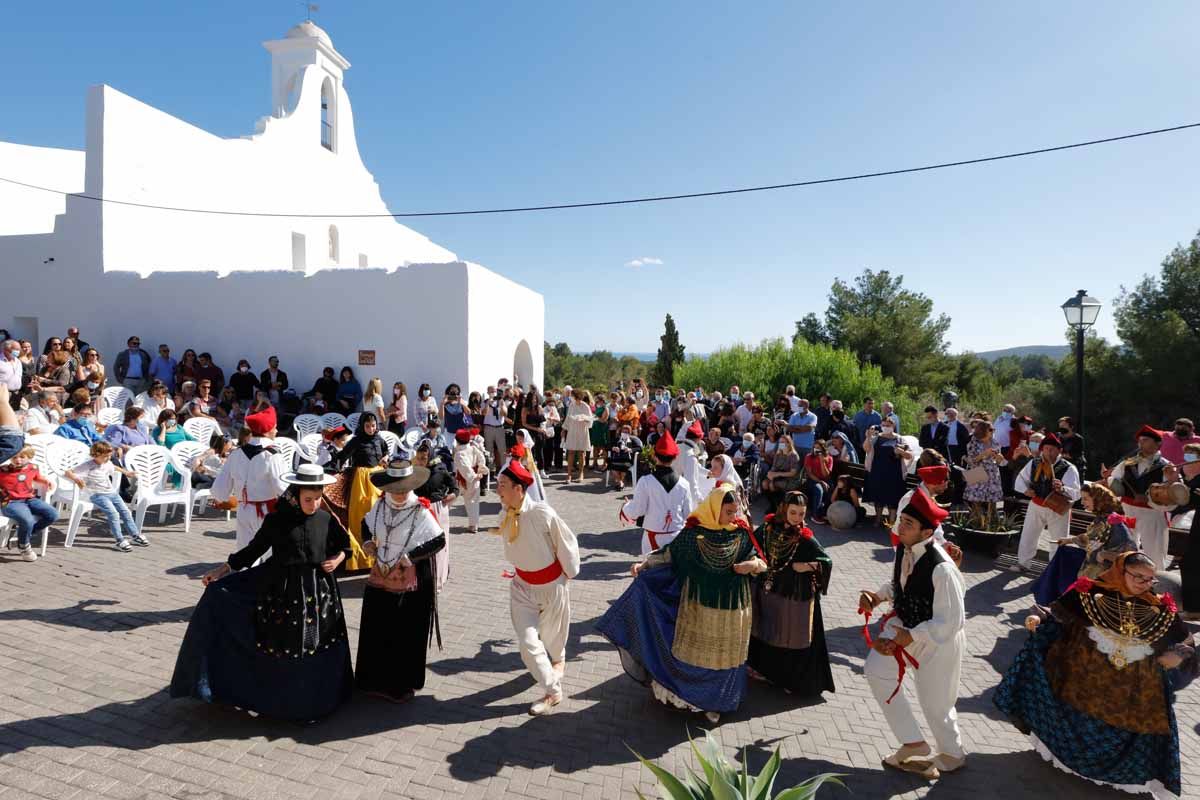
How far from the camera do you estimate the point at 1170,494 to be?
6.56 metres

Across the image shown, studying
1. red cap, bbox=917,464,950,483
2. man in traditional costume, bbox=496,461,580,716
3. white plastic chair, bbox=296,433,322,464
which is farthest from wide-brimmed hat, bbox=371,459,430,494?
white plastic chair, bbox=296,433,322,464

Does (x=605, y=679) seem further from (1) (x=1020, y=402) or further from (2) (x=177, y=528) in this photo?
(1) (x=1020, y=402)

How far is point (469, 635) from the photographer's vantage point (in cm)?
592

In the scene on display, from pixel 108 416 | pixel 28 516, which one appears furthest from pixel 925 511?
pixel 108 416

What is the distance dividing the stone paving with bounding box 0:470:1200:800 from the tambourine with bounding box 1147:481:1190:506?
1817mm

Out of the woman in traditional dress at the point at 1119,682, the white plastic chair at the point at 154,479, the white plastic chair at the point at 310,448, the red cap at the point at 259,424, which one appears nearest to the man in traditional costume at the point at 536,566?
the red cap at the point at 259,424

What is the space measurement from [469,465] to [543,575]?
411 centimetres

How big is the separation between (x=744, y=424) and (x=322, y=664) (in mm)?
10318

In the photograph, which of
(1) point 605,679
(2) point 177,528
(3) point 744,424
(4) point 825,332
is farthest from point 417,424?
(4) point 825,332

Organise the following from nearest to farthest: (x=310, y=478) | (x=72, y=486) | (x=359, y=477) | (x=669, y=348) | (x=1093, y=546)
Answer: (x=1093, y=546) < (x=310, y=478) < (x=359, y=477) < (x=72, y=486) < (x=669, y=348)

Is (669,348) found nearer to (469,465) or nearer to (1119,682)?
(469,465)

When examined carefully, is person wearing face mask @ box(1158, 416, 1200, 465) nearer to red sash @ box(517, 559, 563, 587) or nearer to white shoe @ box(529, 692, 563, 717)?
red sash @ box(517, 559, 563, 587)

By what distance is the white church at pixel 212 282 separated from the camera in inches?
605

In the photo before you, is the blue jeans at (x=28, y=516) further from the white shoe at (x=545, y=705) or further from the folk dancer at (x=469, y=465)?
the white shoe at (x=545, y=705)
